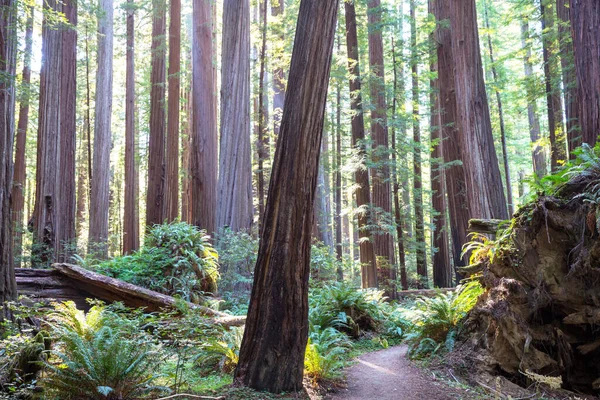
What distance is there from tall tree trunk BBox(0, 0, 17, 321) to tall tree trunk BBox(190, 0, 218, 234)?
6.87m

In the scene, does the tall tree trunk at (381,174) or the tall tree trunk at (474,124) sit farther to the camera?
the tall tree trunk at (381,174)

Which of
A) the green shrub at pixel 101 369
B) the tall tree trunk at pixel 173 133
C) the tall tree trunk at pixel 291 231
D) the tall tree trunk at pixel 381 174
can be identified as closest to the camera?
the green shrub at pixel 101 369

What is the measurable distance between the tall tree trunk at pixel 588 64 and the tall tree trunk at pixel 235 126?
7.91 meters

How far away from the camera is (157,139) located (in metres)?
16.1

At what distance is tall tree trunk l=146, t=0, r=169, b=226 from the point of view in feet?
50.5

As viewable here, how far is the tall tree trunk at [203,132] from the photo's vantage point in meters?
13.3

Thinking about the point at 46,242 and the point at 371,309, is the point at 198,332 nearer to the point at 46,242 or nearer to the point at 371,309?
the point at 371,309

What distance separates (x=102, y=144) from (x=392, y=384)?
1545 centimetres

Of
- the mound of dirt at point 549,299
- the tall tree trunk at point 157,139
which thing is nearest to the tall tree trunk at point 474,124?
the mound of dirt at point 549,299

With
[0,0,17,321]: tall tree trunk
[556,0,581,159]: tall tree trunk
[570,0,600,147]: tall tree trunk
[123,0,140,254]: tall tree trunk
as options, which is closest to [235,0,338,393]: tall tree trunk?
[0,0,17,321]: tall tree trunk

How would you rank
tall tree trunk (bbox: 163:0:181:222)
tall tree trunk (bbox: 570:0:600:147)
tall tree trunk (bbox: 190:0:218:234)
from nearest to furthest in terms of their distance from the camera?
tall tree trunk (bbox: 570:0:600:147) < tall tree trunk (bbox: 190:0:218:234) < tall tree trunk (bbox: 163:0:181:222)

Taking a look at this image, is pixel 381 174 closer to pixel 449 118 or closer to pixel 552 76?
pixel 449 118

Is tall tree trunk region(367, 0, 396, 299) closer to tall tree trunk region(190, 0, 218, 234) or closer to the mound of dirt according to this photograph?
tall tree trunk region(190, 0, 218, 234)

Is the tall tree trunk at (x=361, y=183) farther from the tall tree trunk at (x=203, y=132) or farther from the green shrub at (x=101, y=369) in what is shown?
the green shrub at (x=101, y=369)
